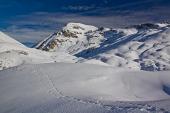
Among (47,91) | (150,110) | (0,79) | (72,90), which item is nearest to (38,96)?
(47,91)

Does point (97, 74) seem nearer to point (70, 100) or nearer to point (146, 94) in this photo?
point (146, 94)

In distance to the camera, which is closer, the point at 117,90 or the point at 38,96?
the point at 38,96

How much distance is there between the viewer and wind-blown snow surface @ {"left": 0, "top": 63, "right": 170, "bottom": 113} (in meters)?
23.3

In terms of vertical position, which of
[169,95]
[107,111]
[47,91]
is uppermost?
[107,111]

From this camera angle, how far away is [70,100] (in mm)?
24453

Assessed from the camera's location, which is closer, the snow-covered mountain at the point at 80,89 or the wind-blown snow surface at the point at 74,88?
the snow-covered mountain at the point at 80,89

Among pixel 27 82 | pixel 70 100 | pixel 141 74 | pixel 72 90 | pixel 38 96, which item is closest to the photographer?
pixel 70 100

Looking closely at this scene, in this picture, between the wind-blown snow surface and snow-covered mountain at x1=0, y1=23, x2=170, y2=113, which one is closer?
snow-covered mountain at x1=0, y1=23, x2=170, y2=113

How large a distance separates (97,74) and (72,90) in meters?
6.86

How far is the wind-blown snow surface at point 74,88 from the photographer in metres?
23.3

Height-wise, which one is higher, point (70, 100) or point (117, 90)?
point (70, 100)

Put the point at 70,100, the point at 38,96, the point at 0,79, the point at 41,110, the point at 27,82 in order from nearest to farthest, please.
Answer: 1. the point at 41,110
2. the point at 70,100
3. the point at 38,96
4. the point at 27,82
5. the point at 0,79

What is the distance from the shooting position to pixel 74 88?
1240 inches

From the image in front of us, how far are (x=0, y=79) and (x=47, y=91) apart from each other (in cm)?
753
